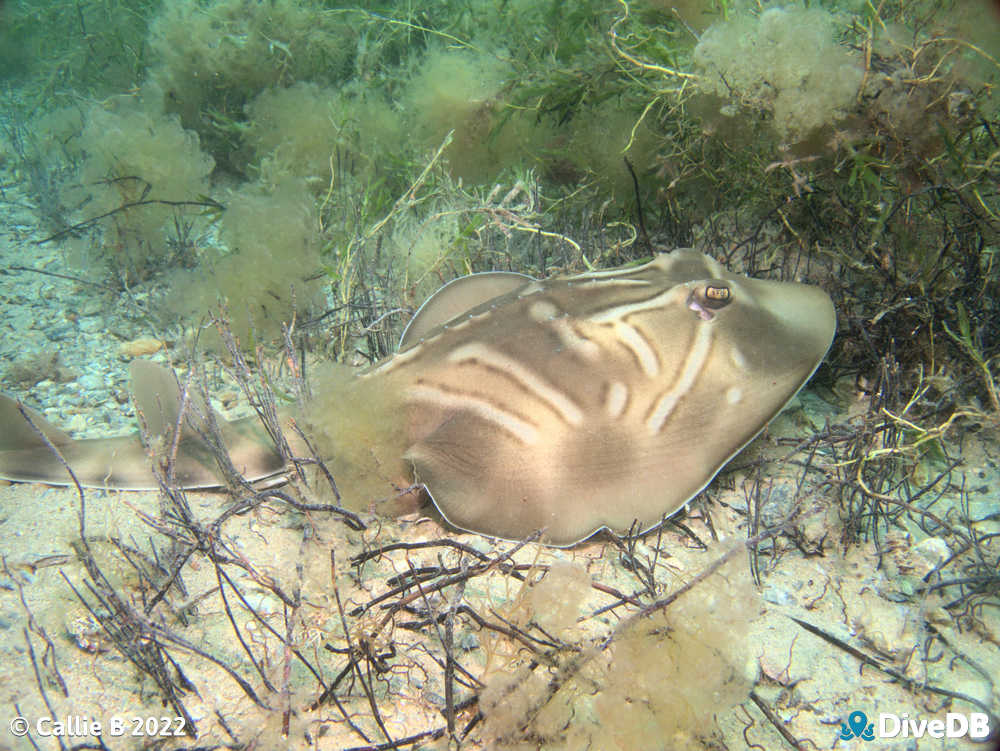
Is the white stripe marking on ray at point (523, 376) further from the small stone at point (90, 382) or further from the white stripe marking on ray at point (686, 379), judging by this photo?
the small stone at point (90, 382)

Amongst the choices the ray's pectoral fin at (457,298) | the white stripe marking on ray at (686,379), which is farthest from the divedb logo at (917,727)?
the ray's pectoral fin at (457,298)

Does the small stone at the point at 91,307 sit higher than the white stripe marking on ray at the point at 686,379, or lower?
lower

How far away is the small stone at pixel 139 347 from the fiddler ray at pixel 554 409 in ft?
4.85

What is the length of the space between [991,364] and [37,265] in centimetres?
855

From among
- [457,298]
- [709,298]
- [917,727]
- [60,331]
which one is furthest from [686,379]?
[60,331]

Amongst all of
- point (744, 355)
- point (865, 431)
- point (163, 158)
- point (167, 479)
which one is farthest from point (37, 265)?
point (865, 431)

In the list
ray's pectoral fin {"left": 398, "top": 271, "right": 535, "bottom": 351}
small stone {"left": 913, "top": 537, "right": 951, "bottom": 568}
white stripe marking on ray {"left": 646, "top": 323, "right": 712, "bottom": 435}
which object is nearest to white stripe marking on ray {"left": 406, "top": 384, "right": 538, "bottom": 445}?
white stripe marking on ray {"left": 646, "top": 323, "right": 712, "bottom": 435}

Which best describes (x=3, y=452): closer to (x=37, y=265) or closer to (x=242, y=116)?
(x=37, y=265)

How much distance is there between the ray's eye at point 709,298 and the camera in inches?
113

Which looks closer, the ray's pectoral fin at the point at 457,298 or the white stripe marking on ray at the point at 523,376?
the white stripe marking on ray at the point at 523,376

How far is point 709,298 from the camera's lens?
2.90 meters

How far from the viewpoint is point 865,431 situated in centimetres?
286

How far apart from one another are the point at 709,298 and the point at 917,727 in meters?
2.01

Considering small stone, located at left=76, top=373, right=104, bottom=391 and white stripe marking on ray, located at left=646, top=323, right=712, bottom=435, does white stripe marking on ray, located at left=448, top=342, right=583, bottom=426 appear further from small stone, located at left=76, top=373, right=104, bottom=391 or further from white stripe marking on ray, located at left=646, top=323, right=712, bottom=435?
small stone, located at left=76, top=373, right=104, bottom=391
